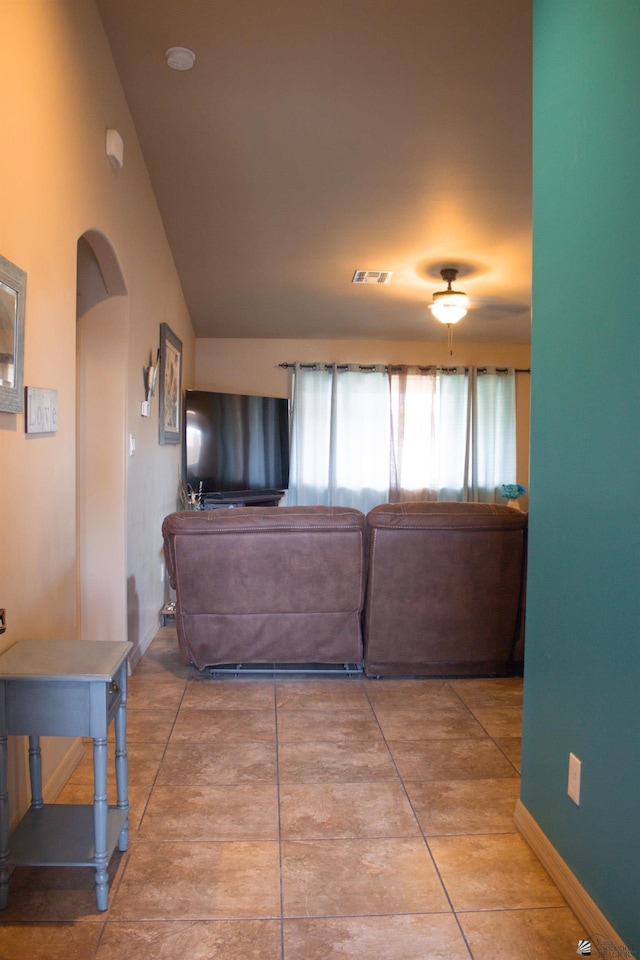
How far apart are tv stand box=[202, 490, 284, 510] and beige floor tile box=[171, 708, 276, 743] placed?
285 centimetres

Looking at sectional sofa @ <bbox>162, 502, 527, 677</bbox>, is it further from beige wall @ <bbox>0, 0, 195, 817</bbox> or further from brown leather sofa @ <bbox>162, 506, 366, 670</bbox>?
beige wall @ <bbox>0, 0, 195, 817</bbox>

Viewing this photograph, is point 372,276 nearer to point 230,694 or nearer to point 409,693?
point 409,693

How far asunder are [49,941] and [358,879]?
83 centimetres

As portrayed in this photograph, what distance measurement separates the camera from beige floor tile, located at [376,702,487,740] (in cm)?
288

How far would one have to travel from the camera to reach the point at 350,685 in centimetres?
351

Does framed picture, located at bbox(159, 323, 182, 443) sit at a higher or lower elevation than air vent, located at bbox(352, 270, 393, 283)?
lower

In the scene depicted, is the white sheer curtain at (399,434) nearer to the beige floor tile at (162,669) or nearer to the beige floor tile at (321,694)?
the beige floor tile at (162,669)

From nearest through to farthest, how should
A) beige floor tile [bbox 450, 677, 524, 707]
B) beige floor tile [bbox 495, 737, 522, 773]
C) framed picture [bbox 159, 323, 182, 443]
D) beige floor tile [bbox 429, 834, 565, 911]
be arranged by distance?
beige floor tile [bbox 429, 834, 565, 911] < beige floor tile [bbox 495, 737, 522, 773] < beige floor tile [bbox 450, 677, 524, 707] < framed picture [bbox 159, 323, 182, 443]

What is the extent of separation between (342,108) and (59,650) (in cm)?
317

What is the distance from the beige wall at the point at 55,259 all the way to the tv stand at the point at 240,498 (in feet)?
7.57

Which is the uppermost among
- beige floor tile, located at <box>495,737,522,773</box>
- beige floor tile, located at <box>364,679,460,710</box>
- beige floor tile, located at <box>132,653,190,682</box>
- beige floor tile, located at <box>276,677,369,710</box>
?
beige floor tile, located at <box>132,653,190,682</box>

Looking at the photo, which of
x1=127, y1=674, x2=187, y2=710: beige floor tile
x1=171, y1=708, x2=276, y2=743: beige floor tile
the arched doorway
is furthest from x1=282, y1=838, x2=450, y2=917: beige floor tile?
the arched doorway

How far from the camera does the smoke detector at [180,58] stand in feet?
10.5

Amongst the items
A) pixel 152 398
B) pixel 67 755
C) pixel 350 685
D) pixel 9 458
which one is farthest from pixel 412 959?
pixel 152 398
